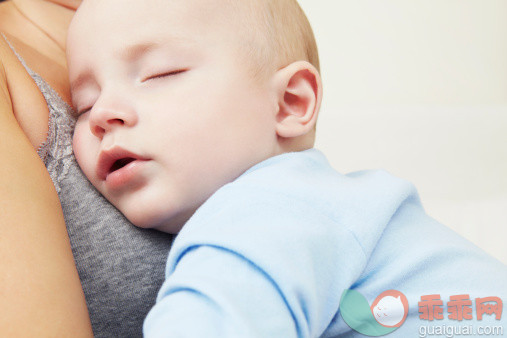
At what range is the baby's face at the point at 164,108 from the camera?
2.62 feet

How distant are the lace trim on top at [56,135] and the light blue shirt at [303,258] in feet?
0.89

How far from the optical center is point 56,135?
86 centimetres

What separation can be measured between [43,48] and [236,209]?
0.64 metres

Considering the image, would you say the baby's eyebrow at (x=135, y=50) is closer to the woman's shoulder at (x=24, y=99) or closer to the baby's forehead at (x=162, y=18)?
the baby's forehead at (x=162, y=18)

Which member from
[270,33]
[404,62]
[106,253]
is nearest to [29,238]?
[106,253]

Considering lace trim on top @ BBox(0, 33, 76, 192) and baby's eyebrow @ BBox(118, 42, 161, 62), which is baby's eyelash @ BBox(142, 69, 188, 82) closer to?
baby's eyebrow @ BBox(118, 42, 161, 62)

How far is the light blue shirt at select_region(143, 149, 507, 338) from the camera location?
56cm

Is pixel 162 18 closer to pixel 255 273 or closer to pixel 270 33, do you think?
pixel 270 33

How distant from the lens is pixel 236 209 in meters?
0.66

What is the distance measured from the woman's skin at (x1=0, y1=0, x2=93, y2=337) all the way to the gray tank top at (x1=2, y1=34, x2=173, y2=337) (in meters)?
0.07

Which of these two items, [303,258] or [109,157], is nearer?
[303,258]
